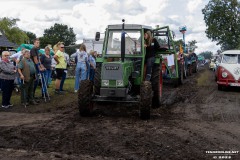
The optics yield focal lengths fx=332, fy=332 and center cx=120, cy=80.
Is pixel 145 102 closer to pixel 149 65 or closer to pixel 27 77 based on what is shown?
pixel 149 65

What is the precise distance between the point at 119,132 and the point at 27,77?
454cm

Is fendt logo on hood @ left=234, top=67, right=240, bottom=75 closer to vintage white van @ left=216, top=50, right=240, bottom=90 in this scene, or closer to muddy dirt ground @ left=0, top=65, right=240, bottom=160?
vintage white van @ left=216, top=50, right=240, bottom=90

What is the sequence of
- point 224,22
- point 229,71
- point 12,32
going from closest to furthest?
point 229,71 < point 224,22 < point 12,32

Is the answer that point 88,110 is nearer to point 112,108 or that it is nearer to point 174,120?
point 112,108

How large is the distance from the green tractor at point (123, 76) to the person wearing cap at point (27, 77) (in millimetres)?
2332

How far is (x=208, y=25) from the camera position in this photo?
56.5 m

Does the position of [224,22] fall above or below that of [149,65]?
above

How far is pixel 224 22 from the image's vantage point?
55.1m

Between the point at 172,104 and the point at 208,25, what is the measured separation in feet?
162

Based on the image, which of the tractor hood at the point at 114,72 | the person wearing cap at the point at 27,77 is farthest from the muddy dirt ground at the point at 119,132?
the tractor hood at the point at 114,72

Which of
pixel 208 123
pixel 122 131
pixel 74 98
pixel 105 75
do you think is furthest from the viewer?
pixel 74 98

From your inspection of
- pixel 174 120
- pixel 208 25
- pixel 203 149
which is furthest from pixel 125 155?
pixel 208 25

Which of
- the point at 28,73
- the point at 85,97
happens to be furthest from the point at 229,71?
the point at 28,73

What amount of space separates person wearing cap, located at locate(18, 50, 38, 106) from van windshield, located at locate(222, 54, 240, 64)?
8.29m
